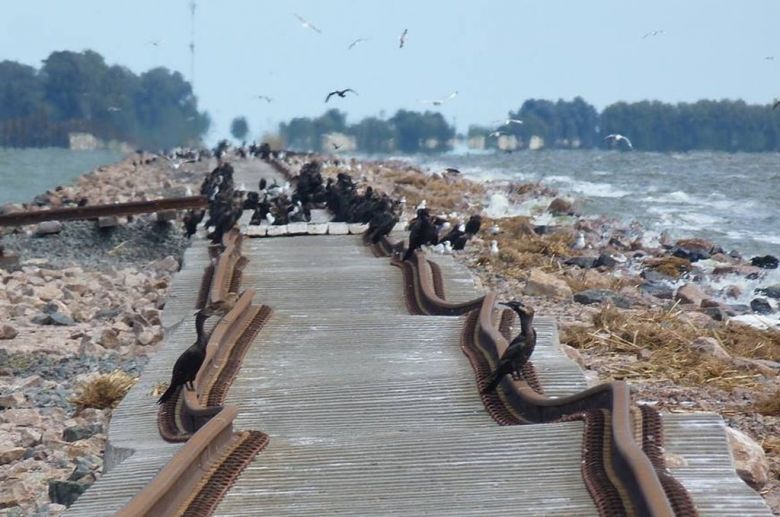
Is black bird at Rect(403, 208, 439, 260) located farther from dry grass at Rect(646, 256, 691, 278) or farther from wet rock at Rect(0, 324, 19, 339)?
dry grass at Rect(646, 256, 691, 278)

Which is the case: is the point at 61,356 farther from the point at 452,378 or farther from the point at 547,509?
the point at 547,509

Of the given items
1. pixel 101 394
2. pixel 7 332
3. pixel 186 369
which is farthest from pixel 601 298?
pixel 186 369

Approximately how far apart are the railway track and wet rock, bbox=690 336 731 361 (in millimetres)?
1999

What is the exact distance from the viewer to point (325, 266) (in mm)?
14867

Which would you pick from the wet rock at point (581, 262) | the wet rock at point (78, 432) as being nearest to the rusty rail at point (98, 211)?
the wet rock at point (581, 262)

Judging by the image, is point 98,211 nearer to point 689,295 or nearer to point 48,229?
point 48,229

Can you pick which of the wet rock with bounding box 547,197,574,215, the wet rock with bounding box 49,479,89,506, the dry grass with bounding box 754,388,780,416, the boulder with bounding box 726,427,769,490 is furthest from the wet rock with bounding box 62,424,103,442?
the wet rock with bounding box 547,197,574,215

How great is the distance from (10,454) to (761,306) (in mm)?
12480

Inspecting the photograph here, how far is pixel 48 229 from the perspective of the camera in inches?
827

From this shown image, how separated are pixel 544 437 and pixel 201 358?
2269 millimetres

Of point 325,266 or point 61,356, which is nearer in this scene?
point 61,356

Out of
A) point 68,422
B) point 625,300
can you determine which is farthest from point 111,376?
point 625,300

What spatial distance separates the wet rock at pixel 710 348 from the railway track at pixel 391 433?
2.00 m

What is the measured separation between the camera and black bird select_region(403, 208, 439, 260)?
47.7 ft
